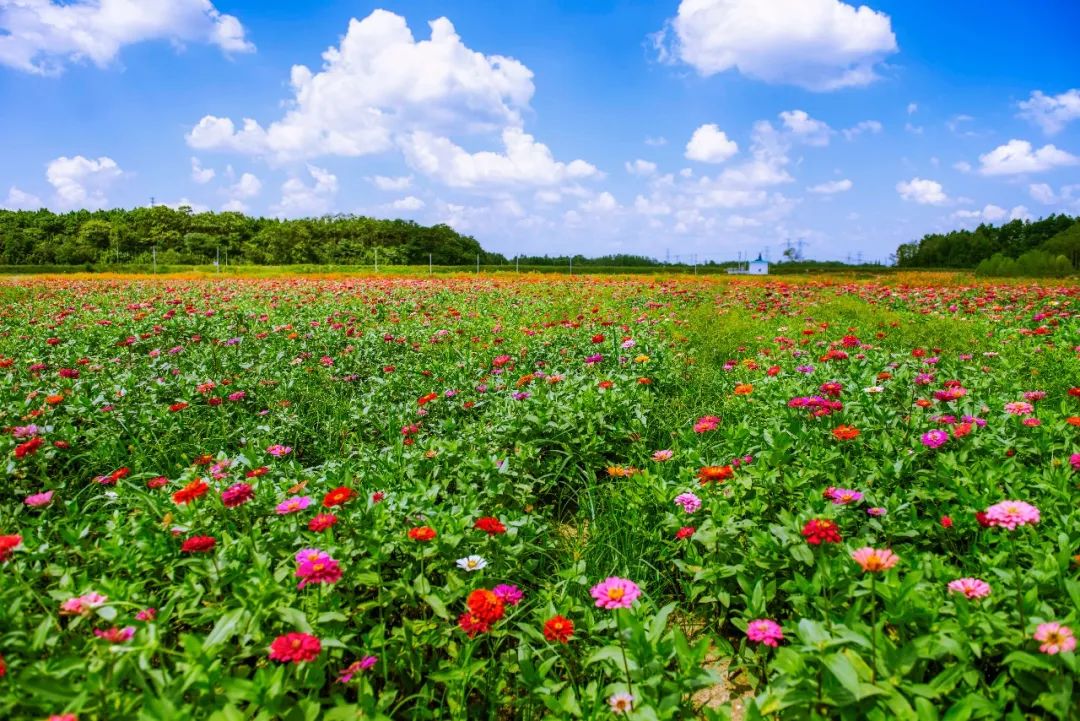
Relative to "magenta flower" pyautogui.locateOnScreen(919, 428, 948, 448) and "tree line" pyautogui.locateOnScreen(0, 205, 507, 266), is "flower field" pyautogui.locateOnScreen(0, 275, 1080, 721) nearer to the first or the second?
"magenta flower" pyautogui.locateOnScreen(919, 428, 948, 448)

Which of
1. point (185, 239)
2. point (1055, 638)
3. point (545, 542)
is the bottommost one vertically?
point (545, 542)

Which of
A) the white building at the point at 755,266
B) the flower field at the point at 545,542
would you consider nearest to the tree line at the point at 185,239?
the white building at the point at 755,266

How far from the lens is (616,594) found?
4.86 ft

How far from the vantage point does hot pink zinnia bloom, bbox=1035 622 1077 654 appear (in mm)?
1284

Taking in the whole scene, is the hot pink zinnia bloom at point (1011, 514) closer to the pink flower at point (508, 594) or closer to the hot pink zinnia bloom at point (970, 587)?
the hot pink zinnia bloom at point (970, 587)

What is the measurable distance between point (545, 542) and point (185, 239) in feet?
225

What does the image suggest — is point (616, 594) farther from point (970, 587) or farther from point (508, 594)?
point (970, 587)

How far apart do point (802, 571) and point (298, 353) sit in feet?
16.3

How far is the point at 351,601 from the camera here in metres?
1.86

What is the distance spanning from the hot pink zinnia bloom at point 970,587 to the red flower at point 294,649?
1.70 meters

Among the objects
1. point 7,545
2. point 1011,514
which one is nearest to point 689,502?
point 1011,514

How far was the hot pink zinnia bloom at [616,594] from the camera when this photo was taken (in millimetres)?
1444

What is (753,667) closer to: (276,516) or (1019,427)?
(276,516)

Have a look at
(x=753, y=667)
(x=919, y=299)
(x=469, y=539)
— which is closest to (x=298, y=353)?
(x=469, y=539)
